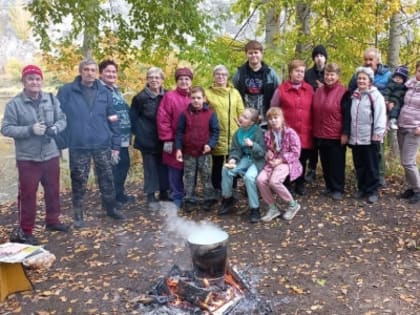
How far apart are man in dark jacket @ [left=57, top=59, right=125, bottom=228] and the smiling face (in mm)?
429

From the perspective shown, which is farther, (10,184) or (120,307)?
(10,184)

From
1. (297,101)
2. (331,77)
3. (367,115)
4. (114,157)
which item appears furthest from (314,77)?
(114,157)

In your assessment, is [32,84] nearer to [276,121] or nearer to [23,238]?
[23,238]

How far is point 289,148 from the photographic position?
5410mm

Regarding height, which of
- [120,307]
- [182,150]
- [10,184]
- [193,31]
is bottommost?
[10,184]

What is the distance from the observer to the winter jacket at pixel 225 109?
5613 mm

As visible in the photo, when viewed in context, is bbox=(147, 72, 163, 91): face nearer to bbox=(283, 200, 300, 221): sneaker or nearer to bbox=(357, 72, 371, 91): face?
bbox=(283, 200, 300, 221): sneaker

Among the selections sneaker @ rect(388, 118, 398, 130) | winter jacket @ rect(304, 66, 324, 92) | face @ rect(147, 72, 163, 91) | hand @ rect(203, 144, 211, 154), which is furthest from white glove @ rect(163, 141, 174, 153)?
sneaker @ rect(388, 118, 398, 130)

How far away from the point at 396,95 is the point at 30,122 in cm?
445

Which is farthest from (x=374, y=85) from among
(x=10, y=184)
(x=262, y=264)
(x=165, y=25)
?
(x=10, y=184)

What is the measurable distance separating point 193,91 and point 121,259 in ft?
7.13

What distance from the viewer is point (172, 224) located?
557 cm

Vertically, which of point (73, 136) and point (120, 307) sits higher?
point (73, 136)

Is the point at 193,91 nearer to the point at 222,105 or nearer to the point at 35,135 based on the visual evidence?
the point at 222,105
